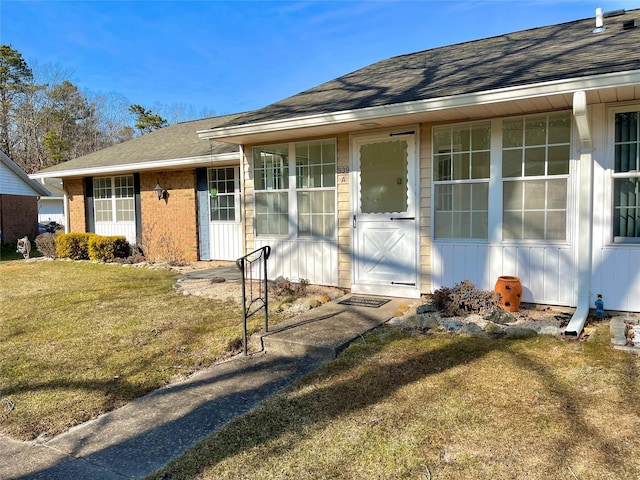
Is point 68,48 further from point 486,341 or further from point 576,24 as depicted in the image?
point 486,341

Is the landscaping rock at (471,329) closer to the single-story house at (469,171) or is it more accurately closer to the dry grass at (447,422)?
the dry grass at (447,422)

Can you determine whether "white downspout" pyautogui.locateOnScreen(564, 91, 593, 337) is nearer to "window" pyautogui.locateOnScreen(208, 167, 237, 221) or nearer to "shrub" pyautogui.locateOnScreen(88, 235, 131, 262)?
"window" pyautogui.locateOnScreen(208, 167, 237, 221)

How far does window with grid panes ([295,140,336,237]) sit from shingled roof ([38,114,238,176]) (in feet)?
12.1

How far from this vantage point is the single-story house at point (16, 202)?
1833 cm

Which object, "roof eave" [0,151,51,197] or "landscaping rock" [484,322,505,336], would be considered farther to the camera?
"roof eave" [0,151,51,197]

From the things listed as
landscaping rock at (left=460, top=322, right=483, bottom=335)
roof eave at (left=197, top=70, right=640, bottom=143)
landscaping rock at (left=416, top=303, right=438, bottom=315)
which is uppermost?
roof eave at (left=197, top=70, right=640, bottom=143)

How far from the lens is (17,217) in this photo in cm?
1912

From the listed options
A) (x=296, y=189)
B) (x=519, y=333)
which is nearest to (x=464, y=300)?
(x=519, y=333)

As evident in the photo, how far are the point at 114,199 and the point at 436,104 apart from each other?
35.9ft

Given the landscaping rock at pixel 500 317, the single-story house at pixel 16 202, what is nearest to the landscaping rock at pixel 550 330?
the landscaping rock at pixel 500 317

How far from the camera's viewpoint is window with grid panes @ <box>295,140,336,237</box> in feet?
22.3

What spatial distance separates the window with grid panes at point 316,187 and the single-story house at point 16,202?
641 inches

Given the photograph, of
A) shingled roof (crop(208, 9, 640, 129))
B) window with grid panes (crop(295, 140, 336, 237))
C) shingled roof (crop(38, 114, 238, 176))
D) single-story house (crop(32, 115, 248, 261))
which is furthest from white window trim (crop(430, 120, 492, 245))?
shingled roof (crop(38, 114, 238, 176))

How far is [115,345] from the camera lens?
15.6ft
